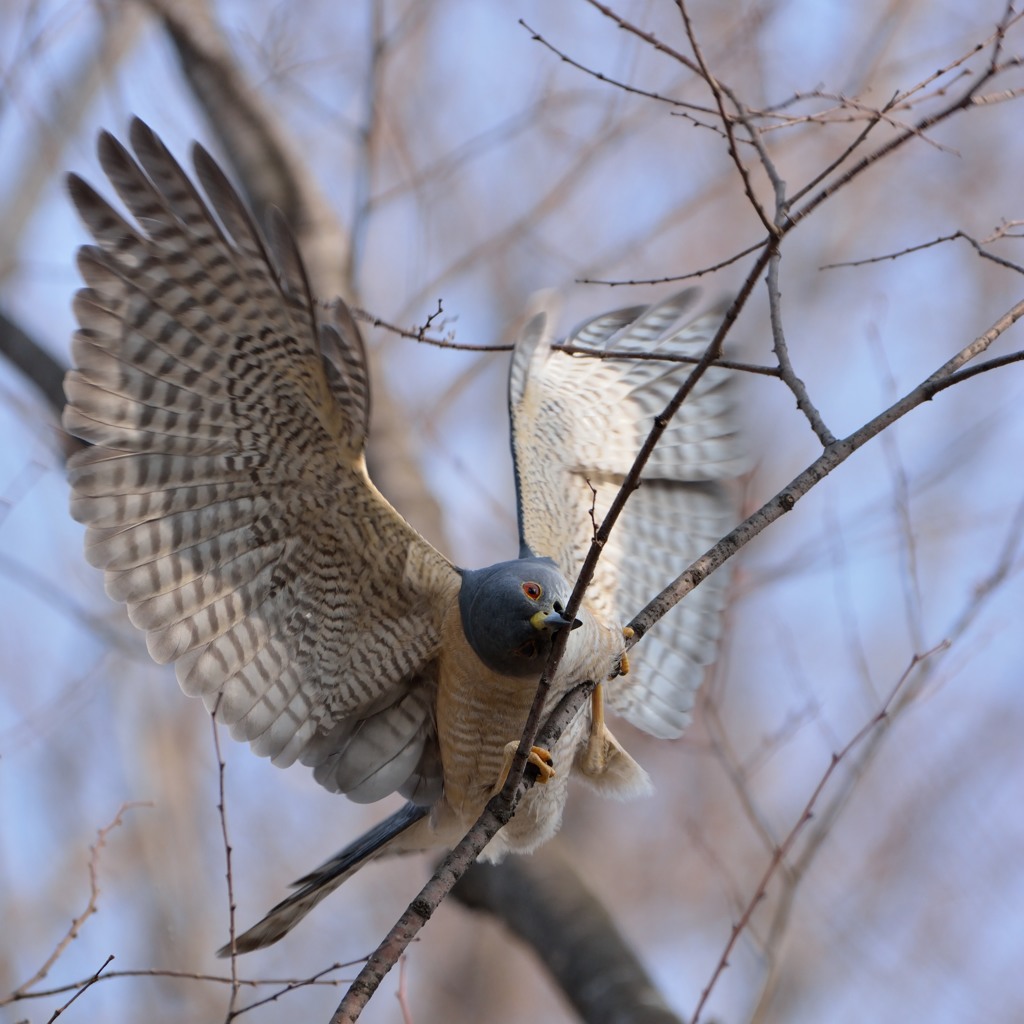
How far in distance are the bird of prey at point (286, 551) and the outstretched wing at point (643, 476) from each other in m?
0.23

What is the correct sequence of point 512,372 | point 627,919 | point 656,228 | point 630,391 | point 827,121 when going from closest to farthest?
→ 1. point 827,121
2. point 512,372
3. point 630,391
4. point 656,228
5. point 627,919

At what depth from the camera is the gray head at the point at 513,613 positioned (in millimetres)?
3629

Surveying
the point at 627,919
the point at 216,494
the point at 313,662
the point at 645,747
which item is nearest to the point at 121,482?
the point at 216,494

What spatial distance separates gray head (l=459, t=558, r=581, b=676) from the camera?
363 centimetres

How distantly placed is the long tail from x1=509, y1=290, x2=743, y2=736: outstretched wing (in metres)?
1.05

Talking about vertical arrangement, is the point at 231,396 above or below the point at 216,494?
above

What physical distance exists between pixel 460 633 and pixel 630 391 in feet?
6.07

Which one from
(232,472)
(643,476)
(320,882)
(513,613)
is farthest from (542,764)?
(643,476)

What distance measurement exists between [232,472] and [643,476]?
211 cm

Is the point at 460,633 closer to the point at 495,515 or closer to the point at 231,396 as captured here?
the point at 231,396

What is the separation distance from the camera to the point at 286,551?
380 centimetres

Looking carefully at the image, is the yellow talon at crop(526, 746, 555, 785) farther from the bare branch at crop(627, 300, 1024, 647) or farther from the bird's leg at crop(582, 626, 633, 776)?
the bare branch at crop(627, 300, 1024, 647)

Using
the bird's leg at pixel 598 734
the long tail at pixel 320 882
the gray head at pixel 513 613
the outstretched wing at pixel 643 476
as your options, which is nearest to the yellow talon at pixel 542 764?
the gray head at pixel 513 613

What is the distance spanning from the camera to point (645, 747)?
7797mm
